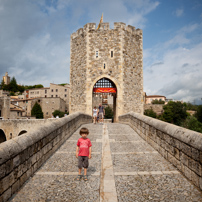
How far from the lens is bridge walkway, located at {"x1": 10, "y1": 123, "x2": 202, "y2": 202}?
2.73 metres

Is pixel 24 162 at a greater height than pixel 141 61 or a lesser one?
lesser

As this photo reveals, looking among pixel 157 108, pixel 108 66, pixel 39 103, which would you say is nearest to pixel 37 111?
pixel 39 103

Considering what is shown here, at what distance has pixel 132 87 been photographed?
1595 centimetres

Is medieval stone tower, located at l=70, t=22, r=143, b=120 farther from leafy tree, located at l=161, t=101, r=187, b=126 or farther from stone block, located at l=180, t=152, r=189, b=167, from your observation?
leafy tree, located at l=161, t=101, r=187, b=126

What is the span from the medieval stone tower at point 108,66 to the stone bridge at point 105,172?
34.5 ft

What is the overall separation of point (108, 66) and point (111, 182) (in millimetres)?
13052

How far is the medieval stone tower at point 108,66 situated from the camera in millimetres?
15227

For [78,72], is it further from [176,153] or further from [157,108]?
[157,108]

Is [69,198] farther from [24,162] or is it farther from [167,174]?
[167,174]

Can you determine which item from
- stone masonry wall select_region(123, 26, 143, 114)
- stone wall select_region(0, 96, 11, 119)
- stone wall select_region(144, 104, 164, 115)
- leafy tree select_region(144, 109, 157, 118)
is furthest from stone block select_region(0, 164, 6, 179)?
stone wall select_region(144, 104, 164, 115)

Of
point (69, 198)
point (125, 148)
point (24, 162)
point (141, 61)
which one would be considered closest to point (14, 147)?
point (24, 162)

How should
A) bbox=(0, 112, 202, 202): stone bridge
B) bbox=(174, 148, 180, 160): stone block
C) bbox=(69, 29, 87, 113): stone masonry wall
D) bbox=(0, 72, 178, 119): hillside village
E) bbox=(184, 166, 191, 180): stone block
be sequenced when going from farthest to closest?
bbox=(0, 72, 178, 119): hillside village
bbox=(69, 29, 87, 113): stone masonry wall
bbox=(174, 148, 180, 160): stone block
bbox=(184, 166, 191, 180): stone block
bbox=(0, 112, 202, 202): stone bridge

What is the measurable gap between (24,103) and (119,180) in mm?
56399

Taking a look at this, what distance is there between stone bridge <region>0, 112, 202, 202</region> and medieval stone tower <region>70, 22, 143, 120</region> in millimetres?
10514
